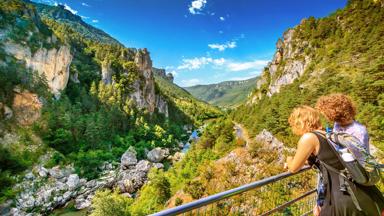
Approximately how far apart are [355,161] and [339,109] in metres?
0.73

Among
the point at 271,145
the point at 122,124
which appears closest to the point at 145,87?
the point at 122,124

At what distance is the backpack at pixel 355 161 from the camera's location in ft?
8.26

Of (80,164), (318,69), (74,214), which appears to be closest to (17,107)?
(80,164)

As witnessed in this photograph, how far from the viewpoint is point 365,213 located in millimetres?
2574

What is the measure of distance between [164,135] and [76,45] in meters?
45.5

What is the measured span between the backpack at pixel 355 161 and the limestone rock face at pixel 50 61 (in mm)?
60081

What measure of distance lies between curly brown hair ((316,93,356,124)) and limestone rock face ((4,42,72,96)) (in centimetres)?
5975

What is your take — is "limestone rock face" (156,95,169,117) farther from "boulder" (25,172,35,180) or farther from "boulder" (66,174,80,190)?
"boulder" (25,172,35,180)

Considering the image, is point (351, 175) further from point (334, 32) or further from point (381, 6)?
point (334, 32)

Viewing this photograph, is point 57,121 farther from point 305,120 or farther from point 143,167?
point 305,120

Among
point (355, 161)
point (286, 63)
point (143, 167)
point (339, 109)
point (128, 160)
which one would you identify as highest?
point (286, 63)

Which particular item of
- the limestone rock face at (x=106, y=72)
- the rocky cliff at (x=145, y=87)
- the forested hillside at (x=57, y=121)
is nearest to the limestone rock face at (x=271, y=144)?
the forested hillside at (x=57, y=121)

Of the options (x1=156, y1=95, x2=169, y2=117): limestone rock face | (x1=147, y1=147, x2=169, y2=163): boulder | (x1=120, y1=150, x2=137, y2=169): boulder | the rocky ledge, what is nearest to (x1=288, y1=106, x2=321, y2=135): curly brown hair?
the rocky ledge

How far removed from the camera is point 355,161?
99.5 inches
